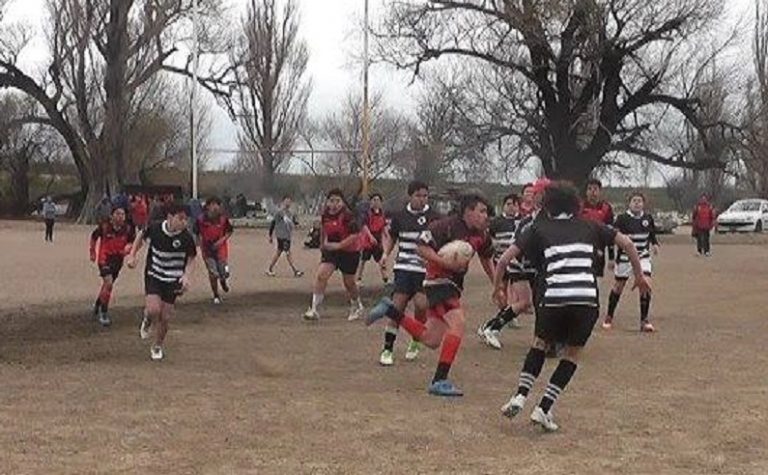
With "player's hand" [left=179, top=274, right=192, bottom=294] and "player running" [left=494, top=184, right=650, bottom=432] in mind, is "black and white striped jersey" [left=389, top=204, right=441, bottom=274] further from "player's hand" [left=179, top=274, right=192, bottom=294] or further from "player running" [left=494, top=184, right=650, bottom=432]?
"player running" [left=494, top=184, right=650, bottom=432]

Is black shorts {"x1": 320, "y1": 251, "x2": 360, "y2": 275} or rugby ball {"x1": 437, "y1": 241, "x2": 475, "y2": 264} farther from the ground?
rugby ball {"x1": 437, "y1": 241, "x2": 475, "y2": 264}

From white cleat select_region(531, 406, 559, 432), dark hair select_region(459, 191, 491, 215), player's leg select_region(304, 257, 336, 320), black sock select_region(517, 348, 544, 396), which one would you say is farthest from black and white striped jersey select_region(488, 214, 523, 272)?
white cleat select_region(531, 406, 559, 432)

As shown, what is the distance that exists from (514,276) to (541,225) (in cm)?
413

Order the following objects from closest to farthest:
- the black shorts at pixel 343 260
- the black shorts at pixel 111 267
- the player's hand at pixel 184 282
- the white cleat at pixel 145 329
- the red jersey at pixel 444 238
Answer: the red jersey at pixel 444 238
the player's hand at pixel 184 282
the white cleat at pixel 145 329
the black shorts at pixel 111 267
the black shorts at pixel 343 260

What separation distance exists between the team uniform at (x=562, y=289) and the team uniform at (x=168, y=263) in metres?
4.27

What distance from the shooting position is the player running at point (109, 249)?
45.5 ft

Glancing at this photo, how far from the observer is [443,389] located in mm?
8820

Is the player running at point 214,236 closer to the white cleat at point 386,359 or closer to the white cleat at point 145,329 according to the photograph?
the white cleat at point 145,329

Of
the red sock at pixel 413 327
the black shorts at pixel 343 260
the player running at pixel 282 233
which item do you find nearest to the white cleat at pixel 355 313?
the black shorts at pixel 343 260

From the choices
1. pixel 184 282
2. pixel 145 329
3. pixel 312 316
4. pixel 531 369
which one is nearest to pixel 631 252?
pixel 531 369

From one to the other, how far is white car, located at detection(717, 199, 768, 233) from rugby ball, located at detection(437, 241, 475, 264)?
136ft

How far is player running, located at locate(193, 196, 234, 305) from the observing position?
1636 cm

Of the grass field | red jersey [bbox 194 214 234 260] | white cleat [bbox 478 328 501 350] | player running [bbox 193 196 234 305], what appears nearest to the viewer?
the grass field

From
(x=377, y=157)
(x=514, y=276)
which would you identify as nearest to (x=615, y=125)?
(x=377, y=157)
